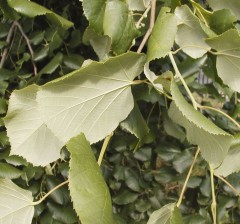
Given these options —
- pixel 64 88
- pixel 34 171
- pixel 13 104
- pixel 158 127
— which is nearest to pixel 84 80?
pixel 64 88

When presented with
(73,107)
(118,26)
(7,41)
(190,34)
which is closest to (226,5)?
(190,34)

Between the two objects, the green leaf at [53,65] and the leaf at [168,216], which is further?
the green leaf at [53,65]

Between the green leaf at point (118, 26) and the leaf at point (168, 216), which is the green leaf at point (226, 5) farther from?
the leaf at point (168, 216)

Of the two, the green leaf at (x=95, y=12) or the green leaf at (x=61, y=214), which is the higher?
the green leaf at (x=95, y=12)

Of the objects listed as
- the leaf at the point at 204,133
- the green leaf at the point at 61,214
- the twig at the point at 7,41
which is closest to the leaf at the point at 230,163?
the leaf at the point at 204,133

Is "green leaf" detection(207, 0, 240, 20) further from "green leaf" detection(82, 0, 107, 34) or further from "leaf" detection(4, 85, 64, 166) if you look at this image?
"leaf" detection(4, 85, 64, 166)

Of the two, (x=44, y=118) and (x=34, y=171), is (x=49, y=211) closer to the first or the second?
(x=34, y=171)

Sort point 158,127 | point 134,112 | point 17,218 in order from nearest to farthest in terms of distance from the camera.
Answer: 1. point 17,218
2. point 134,112
3. point 158,127
